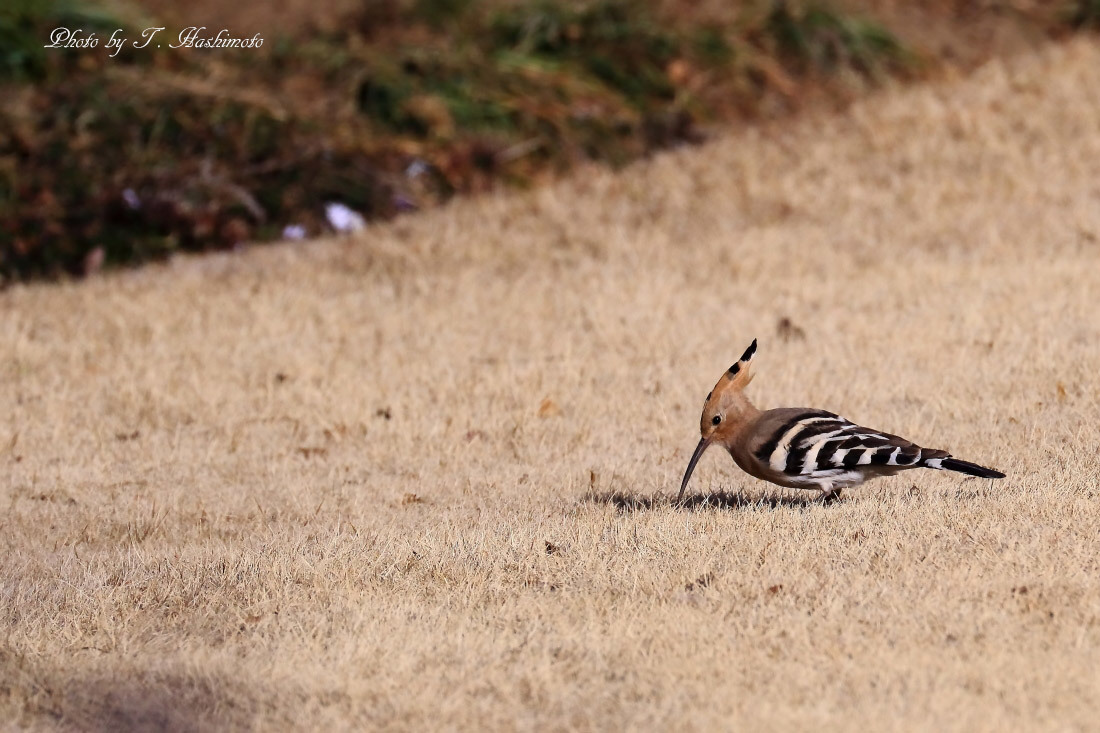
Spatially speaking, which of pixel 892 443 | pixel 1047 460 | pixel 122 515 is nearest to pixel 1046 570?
pixel 892 443

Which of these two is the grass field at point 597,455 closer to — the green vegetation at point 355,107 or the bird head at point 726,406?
the bird head at point 726,406

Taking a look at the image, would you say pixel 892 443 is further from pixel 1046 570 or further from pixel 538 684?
pixel 538 684

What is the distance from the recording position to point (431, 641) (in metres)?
4.89

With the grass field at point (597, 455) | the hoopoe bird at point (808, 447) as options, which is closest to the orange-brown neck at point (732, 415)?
the hoopoe bird at point (808, 447)

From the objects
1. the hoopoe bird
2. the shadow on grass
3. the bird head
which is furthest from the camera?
the shadow on grass

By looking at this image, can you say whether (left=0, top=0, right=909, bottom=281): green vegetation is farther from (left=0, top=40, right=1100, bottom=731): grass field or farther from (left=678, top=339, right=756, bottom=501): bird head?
(left=678, top=339, right=756, bottom=501): bird head

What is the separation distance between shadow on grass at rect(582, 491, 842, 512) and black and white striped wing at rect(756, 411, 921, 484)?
291 mm

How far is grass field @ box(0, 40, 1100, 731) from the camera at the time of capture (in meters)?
4.62

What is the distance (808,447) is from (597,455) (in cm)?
196

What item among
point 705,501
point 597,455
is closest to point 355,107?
point 597,455

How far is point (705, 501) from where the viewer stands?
256 inches

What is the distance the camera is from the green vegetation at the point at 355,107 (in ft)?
41.4

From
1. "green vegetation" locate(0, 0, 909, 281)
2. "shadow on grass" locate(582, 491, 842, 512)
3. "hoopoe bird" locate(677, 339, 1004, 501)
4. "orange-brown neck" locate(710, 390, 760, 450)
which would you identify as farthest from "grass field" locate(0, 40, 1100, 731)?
"green vegetation" locate(0, 0, 909, 281)

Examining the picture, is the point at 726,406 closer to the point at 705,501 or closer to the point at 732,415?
the point at 732,415
